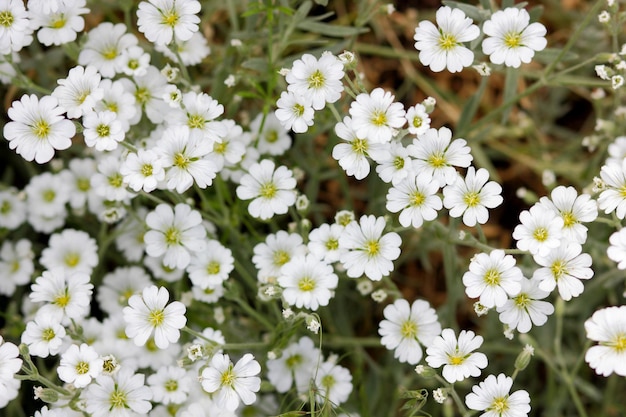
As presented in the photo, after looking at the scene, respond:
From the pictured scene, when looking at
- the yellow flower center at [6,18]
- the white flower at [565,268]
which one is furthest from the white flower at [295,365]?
the yellow flower center at [6,18]

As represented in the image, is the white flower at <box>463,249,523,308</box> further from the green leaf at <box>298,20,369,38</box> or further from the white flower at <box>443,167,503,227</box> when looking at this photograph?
the green leaf at <box>298,20,369,38</box>

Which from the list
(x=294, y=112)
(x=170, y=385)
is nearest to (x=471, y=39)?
(x=294, y=112)

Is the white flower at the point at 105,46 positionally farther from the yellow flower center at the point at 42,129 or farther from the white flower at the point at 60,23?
the yellow flower center at the point at 42,129

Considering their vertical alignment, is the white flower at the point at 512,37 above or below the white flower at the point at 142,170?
above

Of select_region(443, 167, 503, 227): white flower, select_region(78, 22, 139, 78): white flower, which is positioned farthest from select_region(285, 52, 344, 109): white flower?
select_region(78, 22, 139, 78): white flower

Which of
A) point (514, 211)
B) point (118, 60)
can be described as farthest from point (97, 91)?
point (514, 211)

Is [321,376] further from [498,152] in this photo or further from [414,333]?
[498,152]
